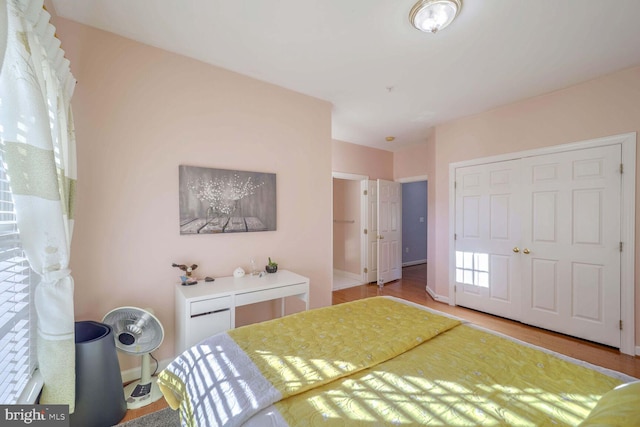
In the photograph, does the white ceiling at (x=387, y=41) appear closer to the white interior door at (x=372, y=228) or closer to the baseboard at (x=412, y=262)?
the white interior door at (x=372, y=228)

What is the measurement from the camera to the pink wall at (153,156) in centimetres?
191

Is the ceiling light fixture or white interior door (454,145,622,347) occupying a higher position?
the ceiling light fixture

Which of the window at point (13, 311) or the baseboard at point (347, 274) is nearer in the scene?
the window at point (13, 311)

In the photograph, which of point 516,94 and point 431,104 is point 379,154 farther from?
point 516,94

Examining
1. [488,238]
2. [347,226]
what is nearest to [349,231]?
[347,226]

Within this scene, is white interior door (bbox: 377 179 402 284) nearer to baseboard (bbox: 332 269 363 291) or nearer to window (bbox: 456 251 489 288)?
baseboard (bbox: 332 269 363 291)

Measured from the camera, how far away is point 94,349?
1.56m

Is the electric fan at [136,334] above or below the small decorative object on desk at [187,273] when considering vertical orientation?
below

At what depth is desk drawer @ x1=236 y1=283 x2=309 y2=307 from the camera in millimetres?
2127

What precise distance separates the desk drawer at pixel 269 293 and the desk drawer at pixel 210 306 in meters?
0.10

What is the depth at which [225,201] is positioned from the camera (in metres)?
2.45

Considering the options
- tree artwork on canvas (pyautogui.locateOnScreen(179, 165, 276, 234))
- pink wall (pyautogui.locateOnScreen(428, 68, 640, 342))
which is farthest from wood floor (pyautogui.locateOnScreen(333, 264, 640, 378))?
tree artwork on canvas (pyautogui.locateOnScreen(179, 165, 276, 234))

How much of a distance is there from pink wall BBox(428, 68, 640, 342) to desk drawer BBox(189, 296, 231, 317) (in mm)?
3279

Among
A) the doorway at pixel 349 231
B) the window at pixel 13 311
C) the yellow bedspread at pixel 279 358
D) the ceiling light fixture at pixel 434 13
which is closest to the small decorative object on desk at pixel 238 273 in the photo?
the yellow bedspread at pixel 279 358
